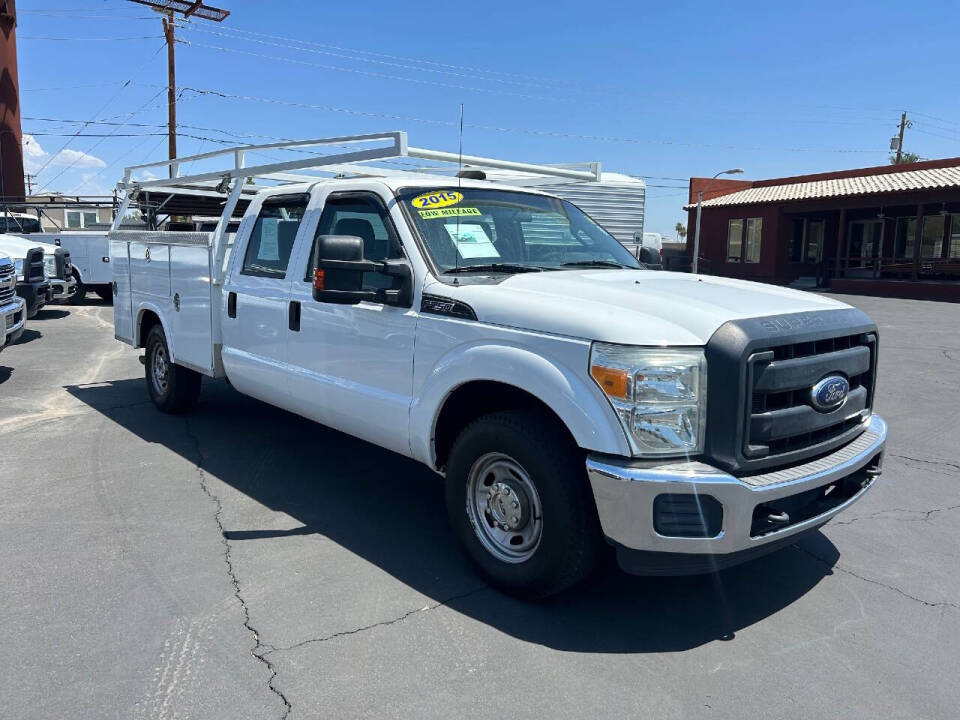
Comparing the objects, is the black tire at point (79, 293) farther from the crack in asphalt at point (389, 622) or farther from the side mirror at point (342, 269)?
the crack in asphalt at point (389, 622)

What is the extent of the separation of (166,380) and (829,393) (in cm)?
570

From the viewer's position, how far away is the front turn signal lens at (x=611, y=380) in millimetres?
3131

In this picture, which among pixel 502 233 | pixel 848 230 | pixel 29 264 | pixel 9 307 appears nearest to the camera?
pixel 502 233

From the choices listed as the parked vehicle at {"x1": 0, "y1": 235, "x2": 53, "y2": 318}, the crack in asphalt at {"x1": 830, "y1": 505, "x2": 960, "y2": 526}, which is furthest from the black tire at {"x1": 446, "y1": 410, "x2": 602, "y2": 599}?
the parked vehicle at {"x1": 0, "y1": 235, "x2": 53, "y2": 318}

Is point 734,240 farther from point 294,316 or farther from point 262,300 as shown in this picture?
point 294,316

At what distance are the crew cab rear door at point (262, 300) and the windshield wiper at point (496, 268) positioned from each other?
1404 mm

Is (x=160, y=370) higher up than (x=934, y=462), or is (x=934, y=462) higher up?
(x=160, y=370)

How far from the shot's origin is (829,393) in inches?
138

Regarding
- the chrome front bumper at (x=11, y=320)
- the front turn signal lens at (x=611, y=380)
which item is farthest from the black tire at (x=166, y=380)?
the front turn signal lens at (x=611, y=380)

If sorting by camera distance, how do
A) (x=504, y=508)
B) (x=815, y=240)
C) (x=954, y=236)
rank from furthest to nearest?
(x=815, y=240) < (x=954, y=236) < (x=504, y=508)

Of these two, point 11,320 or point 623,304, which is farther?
point 11,320

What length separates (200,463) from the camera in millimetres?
5832

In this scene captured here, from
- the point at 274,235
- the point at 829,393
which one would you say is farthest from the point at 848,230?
the point at 829,393

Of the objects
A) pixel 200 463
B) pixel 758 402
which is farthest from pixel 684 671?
pixel 200 463
